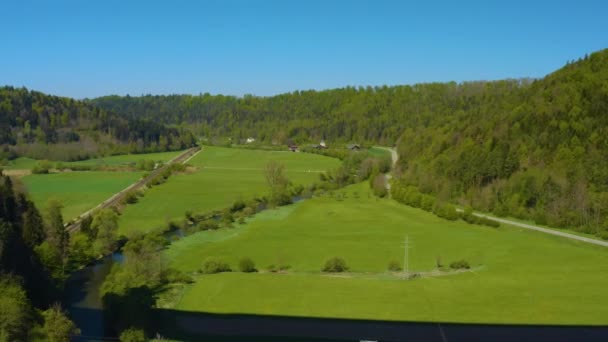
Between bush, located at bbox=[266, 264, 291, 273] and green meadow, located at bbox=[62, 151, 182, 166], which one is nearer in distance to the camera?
bush, located at bbox=[266, 264, 291, 273]

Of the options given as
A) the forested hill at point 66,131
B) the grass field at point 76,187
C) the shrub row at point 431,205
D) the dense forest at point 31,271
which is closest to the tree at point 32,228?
the dense forest at point 31,271

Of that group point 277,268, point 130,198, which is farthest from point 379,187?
point 277,268

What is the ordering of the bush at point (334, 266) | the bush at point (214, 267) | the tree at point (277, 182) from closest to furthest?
1. the bush at point (214, 267)
2. the bush at point (334, 266)
3. the tree at point (277, 182)

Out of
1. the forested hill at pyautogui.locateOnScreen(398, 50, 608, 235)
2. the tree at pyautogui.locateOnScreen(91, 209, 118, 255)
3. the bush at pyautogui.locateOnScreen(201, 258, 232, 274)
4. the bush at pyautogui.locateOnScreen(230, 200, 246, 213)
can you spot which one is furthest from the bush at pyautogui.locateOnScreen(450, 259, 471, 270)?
the bush at pyautogui.locateOnScreen(230, 200, 246, 213)

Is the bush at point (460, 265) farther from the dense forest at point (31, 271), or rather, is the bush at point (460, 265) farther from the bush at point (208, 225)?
the dense forest at point (31, 271)

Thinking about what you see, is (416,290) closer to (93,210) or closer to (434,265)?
(434,265)

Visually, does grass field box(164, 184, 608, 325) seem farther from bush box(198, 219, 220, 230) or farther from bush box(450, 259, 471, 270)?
bush box(198, 219, 220, 230)
